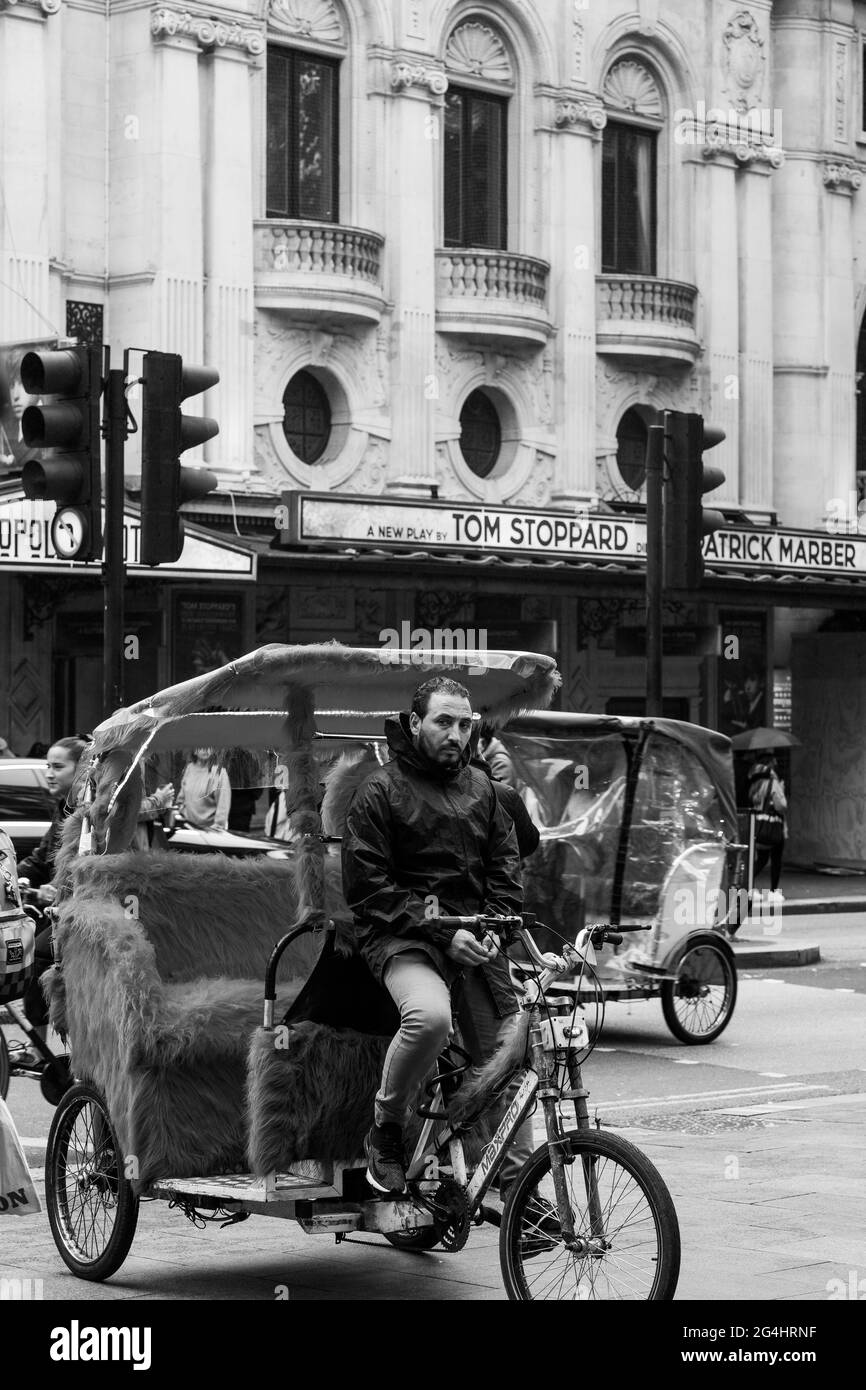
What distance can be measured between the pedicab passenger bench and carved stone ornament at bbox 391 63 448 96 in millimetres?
22623

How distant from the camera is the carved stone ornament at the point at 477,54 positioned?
99.2 feet

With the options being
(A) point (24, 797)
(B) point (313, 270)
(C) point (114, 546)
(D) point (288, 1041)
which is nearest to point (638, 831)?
(C) point (114, 546)

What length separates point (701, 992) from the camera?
14.2m

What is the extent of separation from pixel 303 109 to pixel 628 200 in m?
6.21

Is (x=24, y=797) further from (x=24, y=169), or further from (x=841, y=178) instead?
(x=841, y=178)

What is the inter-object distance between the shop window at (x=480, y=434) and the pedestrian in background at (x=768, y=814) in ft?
20.6

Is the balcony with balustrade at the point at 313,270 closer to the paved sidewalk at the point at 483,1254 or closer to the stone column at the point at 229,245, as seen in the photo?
the stone column at the point at 229,245

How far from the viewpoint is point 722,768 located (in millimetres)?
14695

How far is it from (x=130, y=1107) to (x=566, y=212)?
25312 mm

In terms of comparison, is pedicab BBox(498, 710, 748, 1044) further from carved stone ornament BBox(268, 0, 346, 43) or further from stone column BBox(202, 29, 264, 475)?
carved stone ornament BBox(268, 0, 346, 43)

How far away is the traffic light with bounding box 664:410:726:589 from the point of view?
16781 mm

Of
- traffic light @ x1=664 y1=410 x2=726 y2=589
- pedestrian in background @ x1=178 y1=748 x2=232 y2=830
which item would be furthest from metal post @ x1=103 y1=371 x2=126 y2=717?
traffic light @ x1=664 y1=410 x2=726 y2=589

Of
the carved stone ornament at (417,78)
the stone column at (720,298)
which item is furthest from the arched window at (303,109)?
the stone column at (720,298)
